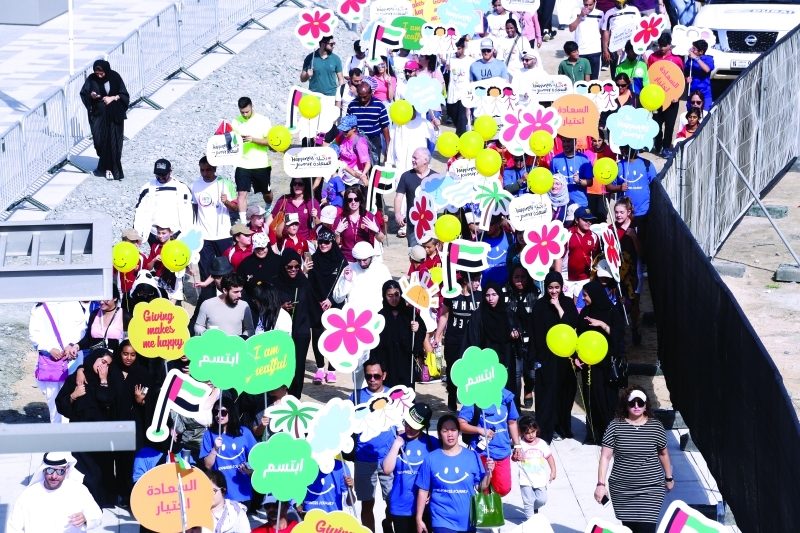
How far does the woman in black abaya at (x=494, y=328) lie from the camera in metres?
15.1

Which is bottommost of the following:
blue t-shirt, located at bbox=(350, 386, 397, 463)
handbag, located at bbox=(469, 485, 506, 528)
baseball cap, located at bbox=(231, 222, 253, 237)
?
handbag, located at bbox=(469, 485, 506, 528)

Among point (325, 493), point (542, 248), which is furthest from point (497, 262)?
point (325, 493)

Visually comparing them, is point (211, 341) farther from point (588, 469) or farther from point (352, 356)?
point (588, 469)

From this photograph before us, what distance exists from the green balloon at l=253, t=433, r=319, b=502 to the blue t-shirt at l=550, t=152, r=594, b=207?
683 cm

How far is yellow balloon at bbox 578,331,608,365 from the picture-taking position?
571 inches

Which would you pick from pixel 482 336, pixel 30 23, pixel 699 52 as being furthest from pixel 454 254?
pixel 30 23

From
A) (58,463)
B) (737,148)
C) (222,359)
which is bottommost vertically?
(58,463)

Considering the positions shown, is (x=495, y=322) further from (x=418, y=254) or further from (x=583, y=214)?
(x=583, y=214)

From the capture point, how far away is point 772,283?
19.8m

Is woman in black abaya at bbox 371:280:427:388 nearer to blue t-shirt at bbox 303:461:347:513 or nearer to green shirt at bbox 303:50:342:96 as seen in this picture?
blue t-shirt at bbox 303:461:347:513

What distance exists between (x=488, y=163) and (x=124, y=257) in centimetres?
391

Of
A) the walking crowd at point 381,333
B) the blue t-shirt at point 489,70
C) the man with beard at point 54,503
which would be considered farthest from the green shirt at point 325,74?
the man with beard at point 54,503

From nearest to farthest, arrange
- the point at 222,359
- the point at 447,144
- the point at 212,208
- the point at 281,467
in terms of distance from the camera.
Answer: the point at 281,467, the point at 222,359, the point at 212,208, the point at 447,144

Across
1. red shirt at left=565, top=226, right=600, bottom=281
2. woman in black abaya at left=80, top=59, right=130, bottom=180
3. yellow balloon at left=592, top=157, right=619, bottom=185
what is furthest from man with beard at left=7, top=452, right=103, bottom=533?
woman in black abaya at left=80, top=59, right=130, bottom=180
